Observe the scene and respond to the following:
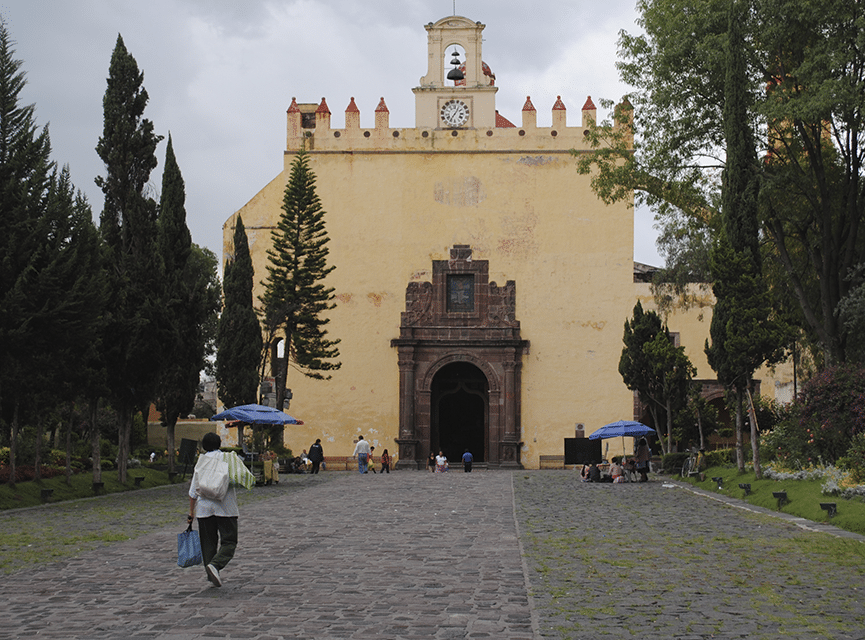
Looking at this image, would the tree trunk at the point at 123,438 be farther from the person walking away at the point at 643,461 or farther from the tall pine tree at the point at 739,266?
the person walking away at the point at 643,461

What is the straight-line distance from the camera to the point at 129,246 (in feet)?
66.6

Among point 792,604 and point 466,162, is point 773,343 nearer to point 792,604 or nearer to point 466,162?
point 792,604

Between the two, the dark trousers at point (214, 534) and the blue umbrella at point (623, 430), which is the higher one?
the blue umbrella at point (623, 430)

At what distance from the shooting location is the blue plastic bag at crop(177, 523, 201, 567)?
24.1 feet

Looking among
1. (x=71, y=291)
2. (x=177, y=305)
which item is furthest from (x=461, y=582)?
(x=177, y=305)

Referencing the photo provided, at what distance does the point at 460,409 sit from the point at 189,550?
2873 cm

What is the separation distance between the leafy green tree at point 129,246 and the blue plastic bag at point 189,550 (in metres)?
12.5

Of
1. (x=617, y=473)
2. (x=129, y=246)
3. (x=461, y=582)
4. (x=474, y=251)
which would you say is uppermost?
(x=474, y=251)

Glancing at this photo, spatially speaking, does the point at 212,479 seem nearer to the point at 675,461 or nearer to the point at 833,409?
the point at 833,409

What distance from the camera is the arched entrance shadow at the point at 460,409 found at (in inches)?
1389

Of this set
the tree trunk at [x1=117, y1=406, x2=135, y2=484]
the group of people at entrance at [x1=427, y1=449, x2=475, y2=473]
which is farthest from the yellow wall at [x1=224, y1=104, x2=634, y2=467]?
the tree trunk at [x1=117, y1=406, x2=135, y2=484]

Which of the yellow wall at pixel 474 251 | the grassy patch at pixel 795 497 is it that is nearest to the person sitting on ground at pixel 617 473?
the grassy patch at pixel 795 497

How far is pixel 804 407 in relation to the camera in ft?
59.8

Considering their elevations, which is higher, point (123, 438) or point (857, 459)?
point (123, 438)
